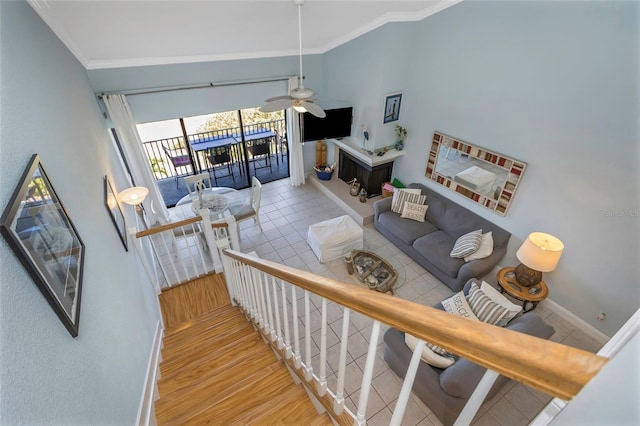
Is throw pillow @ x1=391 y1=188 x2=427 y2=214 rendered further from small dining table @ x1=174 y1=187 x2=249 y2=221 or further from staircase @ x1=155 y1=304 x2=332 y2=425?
staircase @ x1=155 y1=304 x2=332 y2=425

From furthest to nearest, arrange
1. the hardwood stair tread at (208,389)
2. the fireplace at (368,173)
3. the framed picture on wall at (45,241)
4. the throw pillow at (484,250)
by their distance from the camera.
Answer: the fireplace at (368,173), the throw pillow at (484,250), the hardwood stair tread at (208,389), the framed picture on wall at (45,241)

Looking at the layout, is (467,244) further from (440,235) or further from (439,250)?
(440,235)

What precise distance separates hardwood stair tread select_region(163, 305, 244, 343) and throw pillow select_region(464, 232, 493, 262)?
286cm

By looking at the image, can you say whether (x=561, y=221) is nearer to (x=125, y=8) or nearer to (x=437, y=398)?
(x=437, y=398)

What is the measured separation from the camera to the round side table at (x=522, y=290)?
11.1 ft

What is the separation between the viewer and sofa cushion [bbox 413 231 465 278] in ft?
12.7

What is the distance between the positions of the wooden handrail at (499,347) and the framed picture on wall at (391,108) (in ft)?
14.9

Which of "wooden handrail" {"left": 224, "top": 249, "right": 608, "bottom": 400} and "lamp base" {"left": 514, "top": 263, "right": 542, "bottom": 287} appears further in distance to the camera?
"lamp base" {"left": 514, "top": 263, "right": 542, "bottom": 287}

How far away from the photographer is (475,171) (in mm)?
4238

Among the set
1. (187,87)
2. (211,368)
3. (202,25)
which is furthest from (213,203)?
(211,368)

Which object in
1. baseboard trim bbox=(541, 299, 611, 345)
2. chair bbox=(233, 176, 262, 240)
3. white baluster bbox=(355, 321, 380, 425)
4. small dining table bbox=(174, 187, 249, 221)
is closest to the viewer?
white baluster bbox=(355, 321, 380, 425)

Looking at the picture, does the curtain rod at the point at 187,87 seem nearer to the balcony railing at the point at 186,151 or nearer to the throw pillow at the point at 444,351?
the balcony railing at the point at 186,151

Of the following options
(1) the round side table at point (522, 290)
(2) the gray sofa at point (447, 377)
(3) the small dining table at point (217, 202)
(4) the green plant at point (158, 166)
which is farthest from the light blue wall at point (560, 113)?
(4) the green plant at point (158, 166)

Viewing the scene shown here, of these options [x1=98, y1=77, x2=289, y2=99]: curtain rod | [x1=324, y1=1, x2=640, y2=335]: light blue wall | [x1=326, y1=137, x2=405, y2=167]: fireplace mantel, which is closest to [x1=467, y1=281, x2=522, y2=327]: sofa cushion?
[x1=324, y1=1, x2=640, y2=335]: light blue wall
